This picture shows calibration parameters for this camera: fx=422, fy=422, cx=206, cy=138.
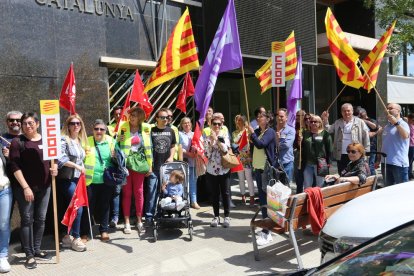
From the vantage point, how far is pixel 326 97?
1781 cm

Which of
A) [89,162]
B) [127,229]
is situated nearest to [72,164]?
[89,162]

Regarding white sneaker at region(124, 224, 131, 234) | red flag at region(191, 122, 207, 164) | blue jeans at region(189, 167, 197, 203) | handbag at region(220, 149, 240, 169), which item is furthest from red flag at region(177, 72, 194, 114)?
white sneaker at region(124, 224, 131, 234)

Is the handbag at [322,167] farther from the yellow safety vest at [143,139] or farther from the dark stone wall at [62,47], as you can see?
the dark stone wall at [62,47]

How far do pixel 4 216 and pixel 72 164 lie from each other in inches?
41.9

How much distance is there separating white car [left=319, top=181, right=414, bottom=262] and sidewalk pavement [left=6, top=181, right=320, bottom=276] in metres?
1.18

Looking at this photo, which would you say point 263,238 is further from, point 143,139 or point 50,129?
point 50,129

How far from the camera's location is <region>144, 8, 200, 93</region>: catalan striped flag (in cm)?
664

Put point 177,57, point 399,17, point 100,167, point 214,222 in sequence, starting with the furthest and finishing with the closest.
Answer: point 399,17 < point 214,222 < point 177,57 < point 100,167

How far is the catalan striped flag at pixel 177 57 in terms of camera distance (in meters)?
6.64

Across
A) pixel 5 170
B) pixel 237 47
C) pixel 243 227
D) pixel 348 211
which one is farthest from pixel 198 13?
pixel 348 211

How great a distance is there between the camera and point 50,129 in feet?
17.1

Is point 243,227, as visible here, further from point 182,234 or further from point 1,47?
point 1,47

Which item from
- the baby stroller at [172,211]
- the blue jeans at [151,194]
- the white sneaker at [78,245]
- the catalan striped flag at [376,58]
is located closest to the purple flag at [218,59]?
the baby stroller at [172,211]

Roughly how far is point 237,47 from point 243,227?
114 inches
